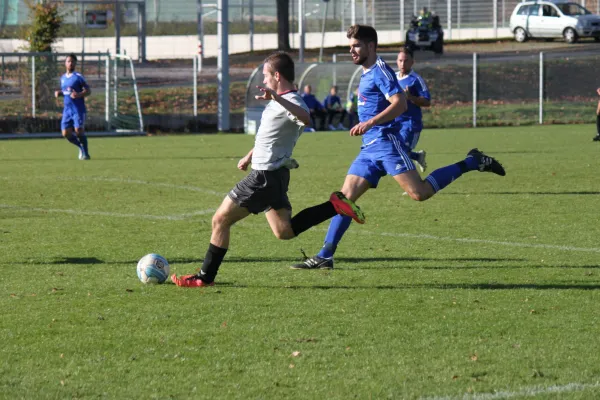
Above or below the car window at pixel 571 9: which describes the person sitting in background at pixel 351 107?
below

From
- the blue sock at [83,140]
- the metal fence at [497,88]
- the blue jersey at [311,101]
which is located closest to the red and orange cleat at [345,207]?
the blue sock at [83,140]

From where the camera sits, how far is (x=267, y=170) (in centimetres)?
741

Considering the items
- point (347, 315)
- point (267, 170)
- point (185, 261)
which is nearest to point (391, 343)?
point (347, 315)

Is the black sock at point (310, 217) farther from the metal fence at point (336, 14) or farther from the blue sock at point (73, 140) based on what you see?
the metal fence at point (336, 14)

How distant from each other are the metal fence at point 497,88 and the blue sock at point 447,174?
22.4 metres

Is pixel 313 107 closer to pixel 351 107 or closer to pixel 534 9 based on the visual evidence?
pixel 351 107

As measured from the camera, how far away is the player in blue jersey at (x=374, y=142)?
8391mm

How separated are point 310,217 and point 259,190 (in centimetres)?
54

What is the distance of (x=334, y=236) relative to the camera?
28.2 feet

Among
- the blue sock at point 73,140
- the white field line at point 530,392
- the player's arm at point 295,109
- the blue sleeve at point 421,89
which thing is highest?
the blue sleeve at point 421,89

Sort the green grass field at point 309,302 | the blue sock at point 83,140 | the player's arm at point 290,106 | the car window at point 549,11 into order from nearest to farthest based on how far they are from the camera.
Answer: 1. the green grass field at point 309,302
2. the player's arm at point 290,106
3. the blue sock at point 83,140
4. the car window at point 549,11

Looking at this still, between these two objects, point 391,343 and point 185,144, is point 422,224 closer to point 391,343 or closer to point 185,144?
point 391,343

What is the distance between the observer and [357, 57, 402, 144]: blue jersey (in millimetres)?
8531

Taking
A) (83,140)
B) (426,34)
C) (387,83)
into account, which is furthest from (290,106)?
(426,34)
